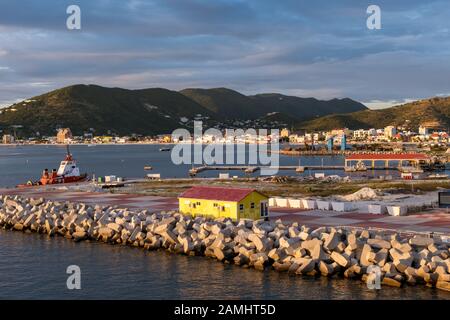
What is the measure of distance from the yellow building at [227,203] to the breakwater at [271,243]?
1.81 m

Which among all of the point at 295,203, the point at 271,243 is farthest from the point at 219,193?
the point at 271,243

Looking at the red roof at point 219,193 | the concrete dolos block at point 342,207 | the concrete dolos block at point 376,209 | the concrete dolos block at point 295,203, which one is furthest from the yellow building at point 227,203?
the concrete dolos block at point 376,209

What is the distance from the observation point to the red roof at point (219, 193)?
37.1 meters

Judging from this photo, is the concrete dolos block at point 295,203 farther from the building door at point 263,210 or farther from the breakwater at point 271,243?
the breakwater at point 271,243

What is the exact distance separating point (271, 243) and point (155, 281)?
6445mm

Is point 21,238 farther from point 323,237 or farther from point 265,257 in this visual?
point 323,237

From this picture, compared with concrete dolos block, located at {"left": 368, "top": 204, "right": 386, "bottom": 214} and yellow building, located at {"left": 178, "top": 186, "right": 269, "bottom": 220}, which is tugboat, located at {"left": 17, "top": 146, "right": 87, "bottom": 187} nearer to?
yellow building, located at {"left": 178, "top": 186, "right": 269, "bottom": 220}

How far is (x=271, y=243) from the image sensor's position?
29531 mm

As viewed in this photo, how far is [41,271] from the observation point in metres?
29.2

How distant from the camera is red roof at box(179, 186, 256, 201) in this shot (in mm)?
37125

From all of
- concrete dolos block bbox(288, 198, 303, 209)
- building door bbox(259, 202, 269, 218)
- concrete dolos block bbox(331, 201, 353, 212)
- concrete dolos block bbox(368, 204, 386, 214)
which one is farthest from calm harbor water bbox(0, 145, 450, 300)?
concrete dolos block bbox(288, 198, 303, 209)

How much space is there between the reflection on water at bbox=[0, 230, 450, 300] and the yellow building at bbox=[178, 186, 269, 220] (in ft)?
20.9

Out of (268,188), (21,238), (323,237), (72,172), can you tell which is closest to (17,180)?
(72,172)
